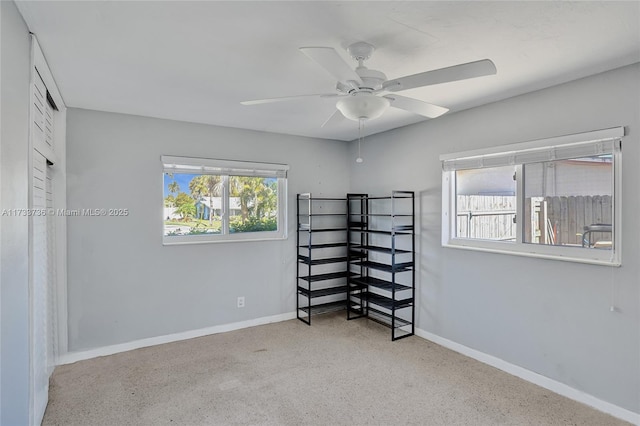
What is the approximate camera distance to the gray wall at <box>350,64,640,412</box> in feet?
7.25

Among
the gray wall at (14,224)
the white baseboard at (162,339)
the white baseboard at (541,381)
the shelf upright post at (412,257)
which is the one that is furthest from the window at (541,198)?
the gray wall at (14,224)

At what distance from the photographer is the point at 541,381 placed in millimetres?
2629

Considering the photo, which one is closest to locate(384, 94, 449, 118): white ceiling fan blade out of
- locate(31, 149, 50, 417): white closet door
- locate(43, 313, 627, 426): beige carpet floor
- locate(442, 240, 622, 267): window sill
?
locate(442, 240, 622, 267): window sill

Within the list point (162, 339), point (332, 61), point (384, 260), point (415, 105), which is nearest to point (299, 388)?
point (162, 339)

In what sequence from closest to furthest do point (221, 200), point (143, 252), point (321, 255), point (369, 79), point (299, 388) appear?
point (369, 79) < point (299, 388) < point (143, 252) < point (221, 200) < point (321, 255)

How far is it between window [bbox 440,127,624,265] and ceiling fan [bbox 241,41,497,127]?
3.93ft

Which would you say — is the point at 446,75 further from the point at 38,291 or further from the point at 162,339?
the point at 162,339

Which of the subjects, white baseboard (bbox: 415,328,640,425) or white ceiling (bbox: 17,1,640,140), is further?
white baseboard (bbox: 415,328,640,425)

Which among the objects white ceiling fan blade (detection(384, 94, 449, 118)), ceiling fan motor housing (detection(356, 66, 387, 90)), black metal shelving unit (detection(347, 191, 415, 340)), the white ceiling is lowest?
black metal shelving unit (detection(347, 191, 415, 340))

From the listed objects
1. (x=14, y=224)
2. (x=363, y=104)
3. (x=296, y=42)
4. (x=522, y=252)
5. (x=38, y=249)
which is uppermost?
(x=296, y=42)

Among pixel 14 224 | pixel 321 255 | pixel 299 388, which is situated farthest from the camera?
pixel 321 255

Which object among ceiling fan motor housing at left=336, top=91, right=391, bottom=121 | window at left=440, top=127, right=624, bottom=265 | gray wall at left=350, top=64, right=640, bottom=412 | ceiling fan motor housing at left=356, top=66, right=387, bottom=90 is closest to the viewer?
ceiling fan motor housing at left=356, top=66, right=387, bottom=90

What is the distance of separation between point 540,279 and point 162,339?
3.42 m

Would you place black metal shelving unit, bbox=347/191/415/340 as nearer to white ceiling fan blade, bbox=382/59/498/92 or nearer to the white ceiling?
the white ceiling
